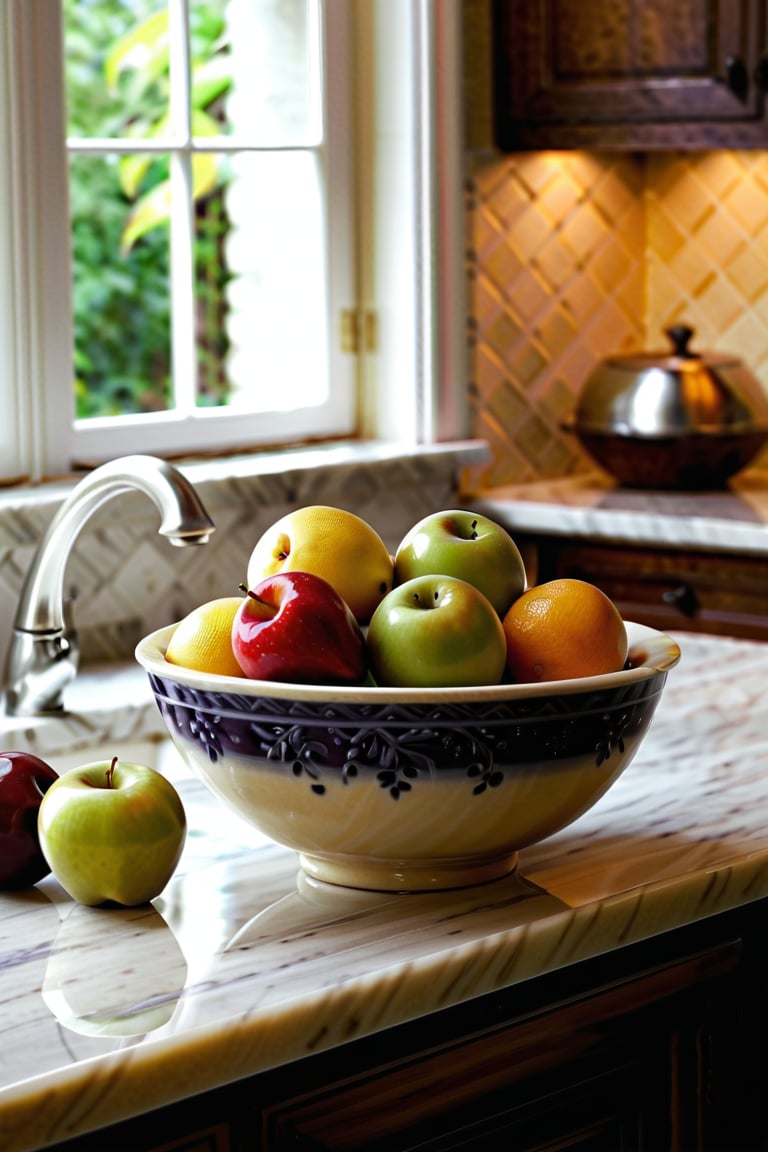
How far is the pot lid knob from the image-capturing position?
2660 millimetres

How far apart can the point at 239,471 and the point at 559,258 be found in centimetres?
91

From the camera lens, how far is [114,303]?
6316 millimetres

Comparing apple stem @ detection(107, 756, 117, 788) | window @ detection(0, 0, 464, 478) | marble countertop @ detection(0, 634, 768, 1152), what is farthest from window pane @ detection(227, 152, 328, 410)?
apple stem @ detection(107, 756, 117, 788)

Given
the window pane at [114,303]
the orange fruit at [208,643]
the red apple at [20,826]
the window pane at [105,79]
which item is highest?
the window pane at [105,79]

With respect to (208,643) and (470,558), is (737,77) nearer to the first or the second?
(470,558)

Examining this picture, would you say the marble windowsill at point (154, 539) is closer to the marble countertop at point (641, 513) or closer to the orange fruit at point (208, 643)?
the marble countertop at point (641, 513)

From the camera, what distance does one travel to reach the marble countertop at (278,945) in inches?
34.6

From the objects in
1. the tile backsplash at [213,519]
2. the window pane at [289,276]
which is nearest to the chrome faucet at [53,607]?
the tile backsplash at [213,519]

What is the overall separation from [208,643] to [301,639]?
9 centimetres

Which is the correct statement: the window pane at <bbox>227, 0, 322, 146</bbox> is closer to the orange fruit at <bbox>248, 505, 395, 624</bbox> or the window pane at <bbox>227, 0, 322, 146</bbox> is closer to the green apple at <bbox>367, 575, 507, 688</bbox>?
the orange fruit at <bbox>248, 505, 395, 624</bbox>

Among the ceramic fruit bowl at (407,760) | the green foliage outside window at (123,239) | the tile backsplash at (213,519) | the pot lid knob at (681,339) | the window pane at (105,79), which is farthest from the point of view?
the window pane at (105,79)

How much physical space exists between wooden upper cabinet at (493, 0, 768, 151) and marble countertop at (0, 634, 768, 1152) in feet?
4.81

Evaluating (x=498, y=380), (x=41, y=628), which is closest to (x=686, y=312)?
(x=498, y=380)

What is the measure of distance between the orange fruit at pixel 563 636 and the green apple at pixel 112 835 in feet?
0.82
